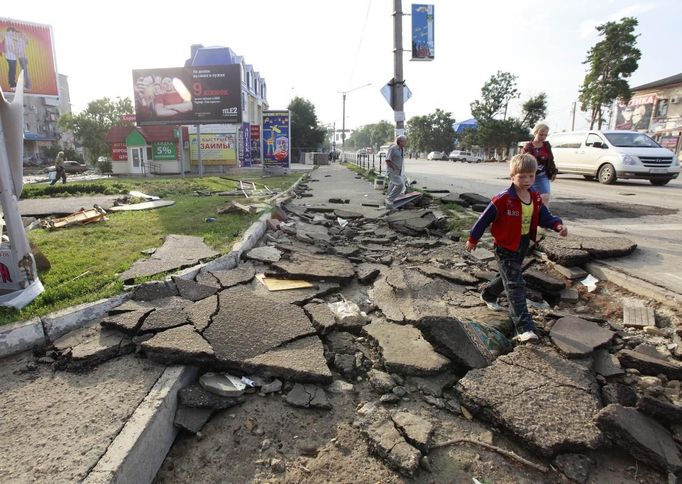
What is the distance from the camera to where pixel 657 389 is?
109 inches

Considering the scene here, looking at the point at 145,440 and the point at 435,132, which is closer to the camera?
the point at 145,440

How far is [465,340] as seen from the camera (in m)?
3.20

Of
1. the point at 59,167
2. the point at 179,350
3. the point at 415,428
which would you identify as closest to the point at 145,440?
the point at 179,350

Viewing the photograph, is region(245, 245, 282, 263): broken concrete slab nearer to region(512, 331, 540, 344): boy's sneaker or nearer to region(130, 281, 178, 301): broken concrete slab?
region(130, 281, 178, 301): broken concrete slab

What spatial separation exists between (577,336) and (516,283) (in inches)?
24.6

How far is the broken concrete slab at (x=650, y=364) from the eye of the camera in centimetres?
289

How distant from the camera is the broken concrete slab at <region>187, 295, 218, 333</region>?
3.32 m

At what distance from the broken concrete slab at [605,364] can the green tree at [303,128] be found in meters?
46.3

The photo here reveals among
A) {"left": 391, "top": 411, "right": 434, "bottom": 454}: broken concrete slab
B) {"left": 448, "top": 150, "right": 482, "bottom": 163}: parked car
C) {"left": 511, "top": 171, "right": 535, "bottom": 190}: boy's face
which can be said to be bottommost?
{"left": 391, "top": 411, "right": 434, "bottom": 454}: broken concrete slab

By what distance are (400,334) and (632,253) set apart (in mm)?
3513

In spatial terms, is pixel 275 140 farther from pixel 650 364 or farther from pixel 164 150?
pixel 650 364

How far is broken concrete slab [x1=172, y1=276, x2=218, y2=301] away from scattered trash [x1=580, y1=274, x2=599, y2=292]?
4.02 meters

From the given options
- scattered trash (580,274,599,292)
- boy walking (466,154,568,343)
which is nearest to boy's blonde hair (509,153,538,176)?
boy walking (466,154,568,343)

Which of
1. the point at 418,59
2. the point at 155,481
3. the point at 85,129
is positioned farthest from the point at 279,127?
the point at 85,129
